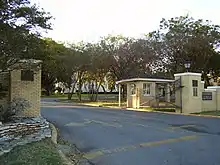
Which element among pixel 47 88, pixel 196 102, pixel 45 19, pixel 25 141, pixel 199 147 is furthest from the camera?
pixel 47 88

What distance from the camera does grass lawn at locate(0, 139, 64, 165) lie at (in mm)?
7090

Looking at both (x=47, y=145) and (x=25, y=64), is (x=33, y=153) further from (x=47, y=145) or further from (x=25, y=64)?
(x=25, y=64)

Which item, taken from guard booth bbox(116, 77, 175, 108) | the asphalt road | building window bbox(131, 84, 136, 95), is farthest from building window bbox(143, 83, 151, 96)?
the asphalt road

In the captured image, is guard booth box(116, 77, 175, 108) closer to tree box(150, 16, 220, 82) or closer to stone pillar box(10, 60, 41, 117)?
tree box(150, 16, 220, 82)

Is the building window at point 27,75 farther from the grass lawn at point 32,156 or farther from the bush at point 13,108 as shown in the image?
the grass lawn at point 32,156

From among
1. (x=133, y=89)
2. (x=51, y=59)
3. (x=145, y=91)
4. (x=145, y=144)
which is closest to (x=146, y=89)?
(x=145, y=91)

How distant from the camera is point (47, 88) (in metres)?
66.3

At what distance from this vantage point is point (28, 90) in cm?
1450

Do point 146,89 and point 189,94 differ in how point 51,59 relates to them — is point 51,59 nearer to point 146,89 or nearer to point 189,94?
point 189,94

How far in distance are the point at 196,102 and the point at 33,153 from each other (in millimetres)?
20175

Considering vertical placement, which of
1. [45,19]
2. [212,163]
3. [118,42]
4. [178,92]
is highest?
[118,42]

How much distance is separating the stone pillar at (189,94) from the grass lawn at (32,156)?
60.9ft

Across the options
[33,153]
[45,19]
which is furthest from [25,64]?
[33,153]

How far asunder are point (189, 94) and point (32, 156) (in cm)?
1995
